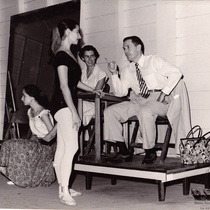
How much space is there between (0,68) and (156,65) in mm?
3450

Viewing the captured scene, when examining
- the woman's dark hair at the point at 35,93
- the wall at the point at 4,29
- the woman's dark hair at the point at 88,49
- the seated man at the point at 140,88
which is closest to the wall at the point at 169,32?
the woman's dark hair at the point at 88,49

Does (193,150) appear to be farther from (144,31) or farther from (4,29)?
(4,29)

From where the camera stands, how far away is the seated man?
12.1 feet

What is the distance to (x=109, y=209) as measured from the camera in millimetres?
3156

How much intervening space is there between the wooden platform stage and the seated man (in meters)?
0.19

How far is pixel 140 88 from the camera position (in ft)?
13.0

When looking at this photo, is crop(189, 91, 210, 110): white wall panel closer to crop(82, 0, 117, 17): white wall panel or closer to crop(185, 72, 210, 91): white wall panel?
crop(185, 72, 210, 91): white wall panel

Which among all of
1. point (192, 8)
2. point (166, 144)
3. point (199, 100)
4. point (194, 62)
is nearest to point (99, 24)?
point (192, 8)

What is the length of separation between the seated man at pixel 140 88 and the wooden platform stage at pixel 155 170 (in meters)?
0.19

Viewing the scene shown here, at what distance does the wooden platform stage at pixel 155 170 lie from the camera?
3281mm

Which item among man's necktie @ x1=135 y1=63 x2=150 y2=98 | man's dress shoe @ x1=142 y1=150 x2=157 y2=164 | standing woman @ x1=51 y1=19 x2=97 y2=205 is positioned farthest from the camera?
man's necktie @ x1=135 y1=63 x2=150 y2=98

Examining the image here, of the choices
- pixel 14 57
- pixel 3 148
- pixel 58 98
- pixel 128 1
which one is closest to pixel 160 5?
pixel 128 1

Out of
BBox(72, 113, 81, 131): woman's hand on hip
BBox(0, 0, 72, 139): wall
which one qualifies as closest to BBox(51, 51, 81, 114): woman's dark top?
BBox(72, 113, 81, 131): woman's hand on hip

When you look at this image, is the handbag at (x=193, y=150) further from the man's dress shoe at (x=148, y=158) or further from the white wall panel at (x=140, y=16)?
the white wall panel at (x=140, y=16)
